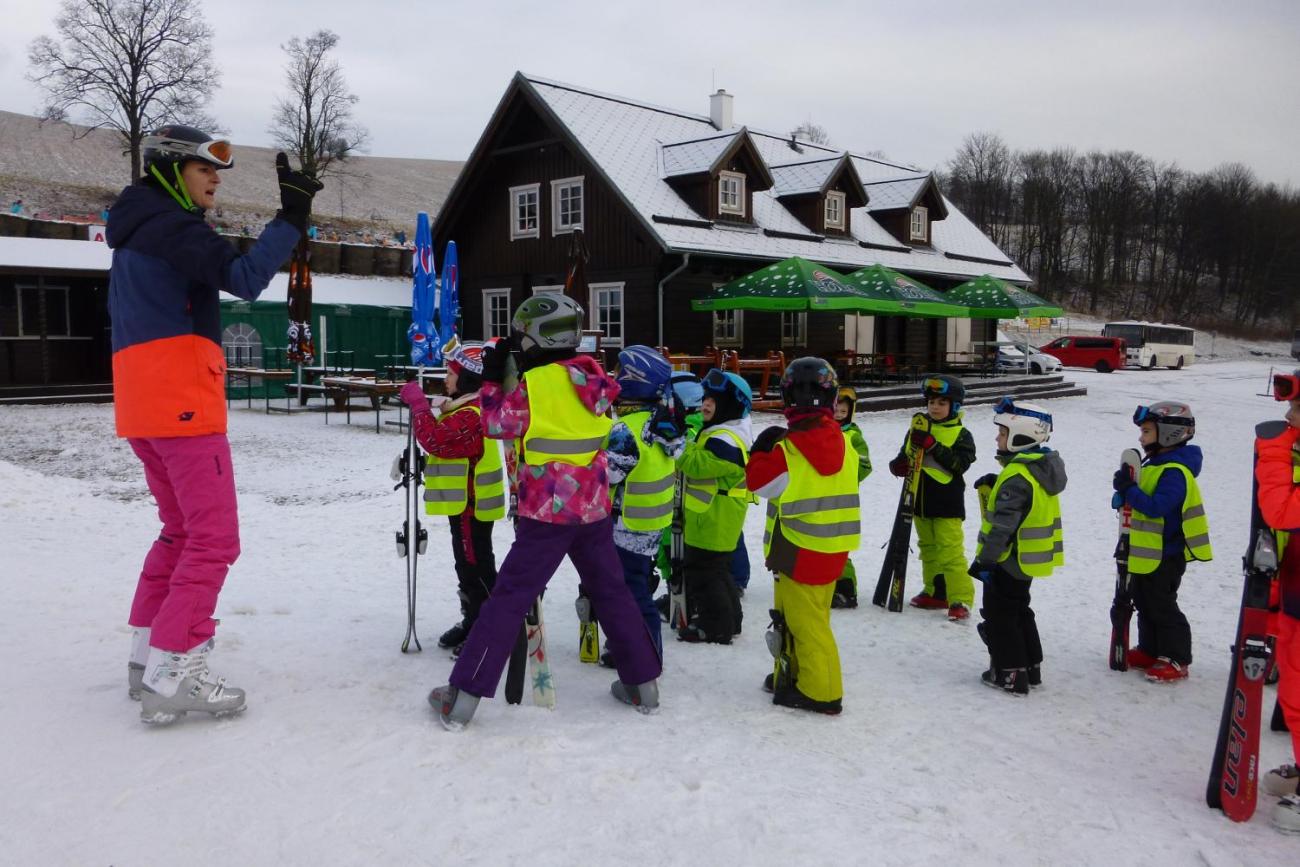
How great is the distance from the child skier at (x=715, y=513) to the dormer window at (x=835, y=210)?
1996 centimetres

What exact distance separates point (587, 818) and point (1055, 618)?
389 cm

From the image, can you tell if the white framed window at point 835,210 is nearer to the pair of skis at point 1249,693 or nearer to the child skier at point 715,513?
the child skier at point 715,513

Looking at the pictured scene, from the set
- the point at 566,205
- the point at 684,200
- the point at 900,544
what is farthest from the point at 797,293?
the point at 900,544

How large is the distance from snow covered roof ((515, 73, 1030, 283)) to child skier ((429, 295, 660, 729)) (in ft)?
49.4

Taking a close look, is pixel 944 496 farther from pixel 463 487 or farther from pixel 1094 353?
pixel 1094 353

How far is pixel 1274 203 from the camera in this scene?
7106 cm

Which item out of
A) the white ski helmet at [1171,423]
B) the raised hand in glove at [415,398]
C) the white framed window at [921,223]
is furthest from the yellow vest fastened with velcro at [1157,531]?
the white framed window at [921,223]

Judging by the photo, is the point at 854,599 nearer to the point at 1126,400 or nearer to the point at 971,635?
the point at 971,635

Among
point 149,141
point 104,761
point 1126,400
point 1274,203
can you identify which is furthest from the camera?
point 1274,203

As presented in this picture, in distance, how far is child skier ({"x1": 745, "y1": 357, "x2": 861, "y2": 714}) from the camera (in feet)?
13.5

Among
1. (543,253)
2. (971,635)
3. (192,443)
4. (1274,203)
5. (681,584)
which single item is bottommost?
(971,635)

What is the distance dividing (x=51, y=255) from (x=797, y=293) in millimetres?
15770

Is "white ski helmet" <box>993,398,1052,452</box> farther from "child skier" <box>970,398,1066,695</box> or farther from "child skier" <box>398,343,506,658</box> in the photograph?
"child skier" <box>398,343,506,658</box>

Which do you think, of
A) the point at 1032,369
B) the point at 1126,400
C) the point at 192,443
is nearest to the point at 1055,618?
the point at 192,443
